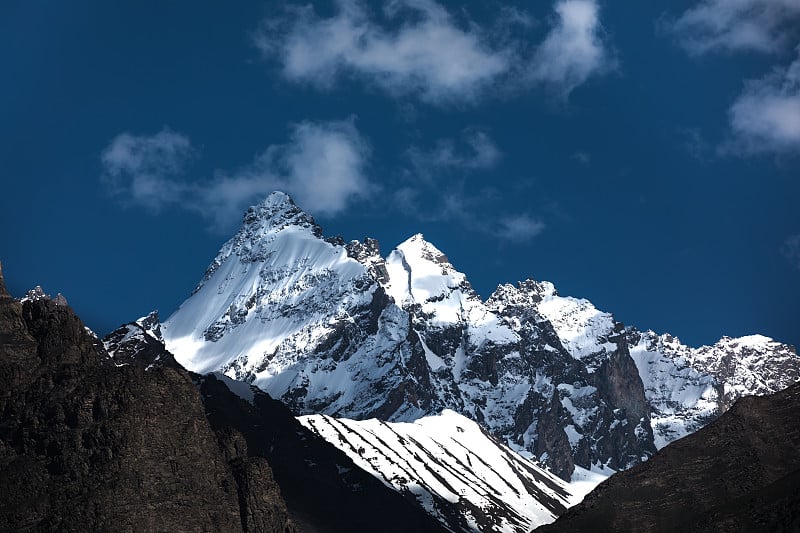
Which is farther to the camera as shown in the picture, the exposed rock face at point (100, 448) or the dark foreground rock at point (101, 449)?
the dark foreground rock at point (101, 449)

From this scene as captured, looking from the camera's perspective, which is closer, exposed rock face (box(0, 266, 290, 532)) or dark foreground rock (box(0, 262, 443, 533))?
exposed rock face (box(0, 266, 290, 532))

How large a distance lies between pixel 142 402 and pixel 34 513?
65.9 feet

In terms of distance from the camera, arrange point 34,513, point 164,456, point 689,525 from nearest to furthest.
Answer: point 34,513 → point 164,456 → point 689,525

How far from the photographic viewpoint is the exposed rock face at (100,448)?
144 meters

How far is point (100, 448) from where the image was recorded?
150 meters

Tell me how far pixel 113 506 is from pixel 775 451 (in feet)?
312

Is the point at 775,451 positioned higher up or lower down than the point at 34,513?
higher up

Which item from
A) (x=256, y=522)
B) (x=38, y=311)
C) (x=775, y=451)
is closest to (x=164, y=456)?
(x=256, y=522)

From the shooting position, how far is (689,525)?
600 feet

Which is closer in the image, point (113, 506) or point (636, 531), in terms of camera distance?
point (113, 506)

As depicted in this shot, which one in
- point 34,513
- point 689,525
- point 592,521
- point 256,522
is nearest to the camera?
point 34,513

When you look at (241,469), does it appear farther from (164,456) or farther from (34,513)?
(34,513)

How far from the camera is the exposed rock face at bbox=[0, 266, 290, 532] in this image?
14425cm

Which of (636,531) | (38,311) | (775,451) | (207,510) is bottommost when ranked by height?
(207,510)
